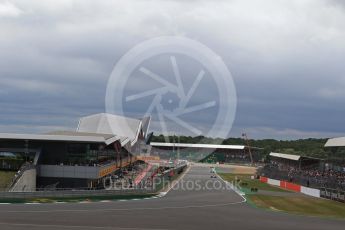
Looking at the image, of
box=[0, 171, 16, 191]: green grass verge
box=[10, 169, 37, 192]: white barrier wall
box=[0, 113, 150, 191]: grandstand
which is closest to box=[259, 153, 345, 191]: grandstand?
box=[0, 113, 150, 191]: grandstand

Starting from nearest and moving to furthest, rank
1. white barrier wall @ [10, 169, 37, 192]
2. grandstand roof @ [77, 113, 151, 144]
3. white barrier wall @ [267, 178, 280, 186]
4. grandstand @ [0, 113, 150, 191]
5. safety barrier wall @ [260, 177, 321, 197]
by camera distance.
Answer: white barrier wall @ [10, 169, 37, 192], grandstand @ [0, 113, 150, 191], safety barrier wall @ [260, 177, 321, 197], white barrier wall @ [267, 178, 280, 186], grandstand roof @ [77, 113, 151, 144]

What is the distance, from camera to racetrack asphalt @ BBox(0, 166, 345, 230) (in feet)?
92.1

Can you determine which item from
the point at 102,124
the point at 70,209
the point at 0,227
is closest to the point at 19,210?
the point at 70,209

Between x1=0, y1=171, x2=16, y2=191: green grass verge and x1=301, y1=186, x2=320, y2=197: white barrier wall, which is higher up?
x1=0, y1=171, x2=16, y2=191: green grass verge

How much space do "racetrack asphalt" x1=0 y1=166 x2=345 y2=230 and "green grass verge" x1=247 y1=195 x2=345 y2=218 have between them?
117 inches

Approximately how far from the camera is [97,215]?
32.5 meters

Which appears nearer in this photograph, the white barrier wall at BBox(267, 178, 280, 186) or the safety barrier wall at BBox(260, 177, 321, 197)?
the safety barrier wall at BBox(260, 177, 321, 197)

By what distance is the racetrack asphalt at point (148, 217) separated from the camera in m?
28.1

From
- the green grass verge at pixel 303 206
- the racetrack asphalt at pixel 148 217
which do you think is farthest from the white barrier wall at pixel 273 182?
the racetrack asphalt at pixel 148 217

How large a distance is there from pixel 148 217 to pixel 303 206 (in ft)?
64.1

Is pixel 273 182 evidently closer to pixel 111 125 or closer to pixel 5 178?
pixel 5 178

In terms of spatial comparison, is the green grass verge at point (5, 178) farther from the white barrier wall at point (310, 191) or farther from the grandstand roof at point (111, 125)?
the grandstand roof at point (111, 125)

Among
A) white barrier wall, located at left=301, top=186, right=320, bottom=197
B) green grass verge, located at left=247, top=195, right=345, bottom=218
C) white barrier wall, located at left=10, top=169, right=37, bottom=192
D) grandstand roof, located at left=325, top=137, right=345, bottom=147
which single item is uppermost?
grandstand roof, located at left=325, top=137, right=345, bottom=147

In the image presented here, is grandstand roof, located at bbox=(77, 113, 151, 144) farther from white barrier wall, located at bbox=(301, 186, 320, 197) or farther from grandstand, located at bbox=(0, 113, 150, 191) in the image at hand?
white barrier wall, located at bbox=(301, 186, 320, 197)
